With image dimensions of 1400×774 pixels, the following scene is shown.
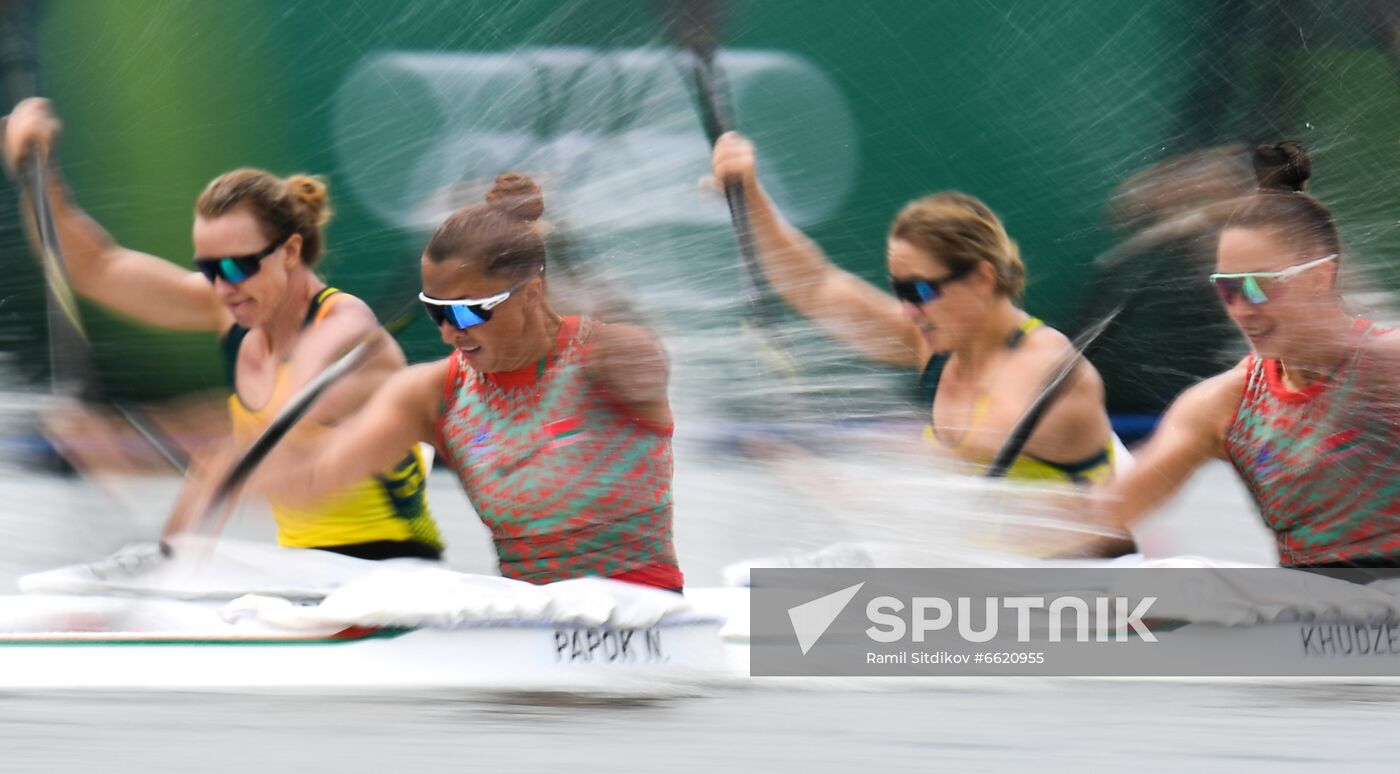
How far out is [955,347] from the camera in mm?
3816

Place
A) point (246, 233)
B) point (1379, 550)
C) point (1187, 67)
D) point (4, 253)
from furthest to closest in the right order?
point (4, 253) → point (1187, 67) → point (246, 233) → point (1379, 550)

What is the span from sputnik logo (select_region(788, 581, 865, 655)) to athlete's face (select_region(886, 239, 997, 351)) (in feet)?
1.87

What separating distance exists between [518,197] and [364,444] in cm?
59

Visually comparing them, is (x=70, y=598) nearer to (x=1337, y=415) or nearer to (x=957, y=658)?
(x=957, y=658)

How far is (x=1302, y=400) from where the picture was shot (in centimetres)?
362

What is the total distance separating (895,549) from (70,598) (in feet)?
5.42

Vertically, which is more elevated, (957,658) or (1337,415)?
(1337,415)

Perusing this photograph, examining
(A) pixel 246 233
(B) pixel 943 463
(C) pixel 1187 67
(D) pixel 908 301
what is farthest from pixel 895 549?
(C) pixel 1187 67

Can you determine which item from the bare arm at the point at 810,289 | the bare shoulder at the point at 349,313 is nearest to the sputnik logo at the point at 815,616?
the bare arm at the point at 810,289

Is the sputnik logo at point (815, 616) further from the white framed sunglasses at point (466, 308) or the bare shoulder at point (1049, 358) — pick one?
Answer: the white framed sunglasses at point (466, 308)

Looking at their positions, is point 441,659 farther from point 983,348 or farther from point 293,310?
point 983,348

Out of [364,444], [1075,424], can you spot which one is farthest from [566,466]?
[1075,424]

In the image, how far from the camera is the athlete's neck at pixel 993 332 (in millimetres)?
3756

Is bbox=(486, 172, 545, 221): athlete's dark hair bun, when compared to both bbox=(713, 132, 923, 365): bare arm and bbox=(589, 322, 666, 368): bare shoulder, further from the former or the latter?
bbox=(713, 132, 923, 365): bare arm
